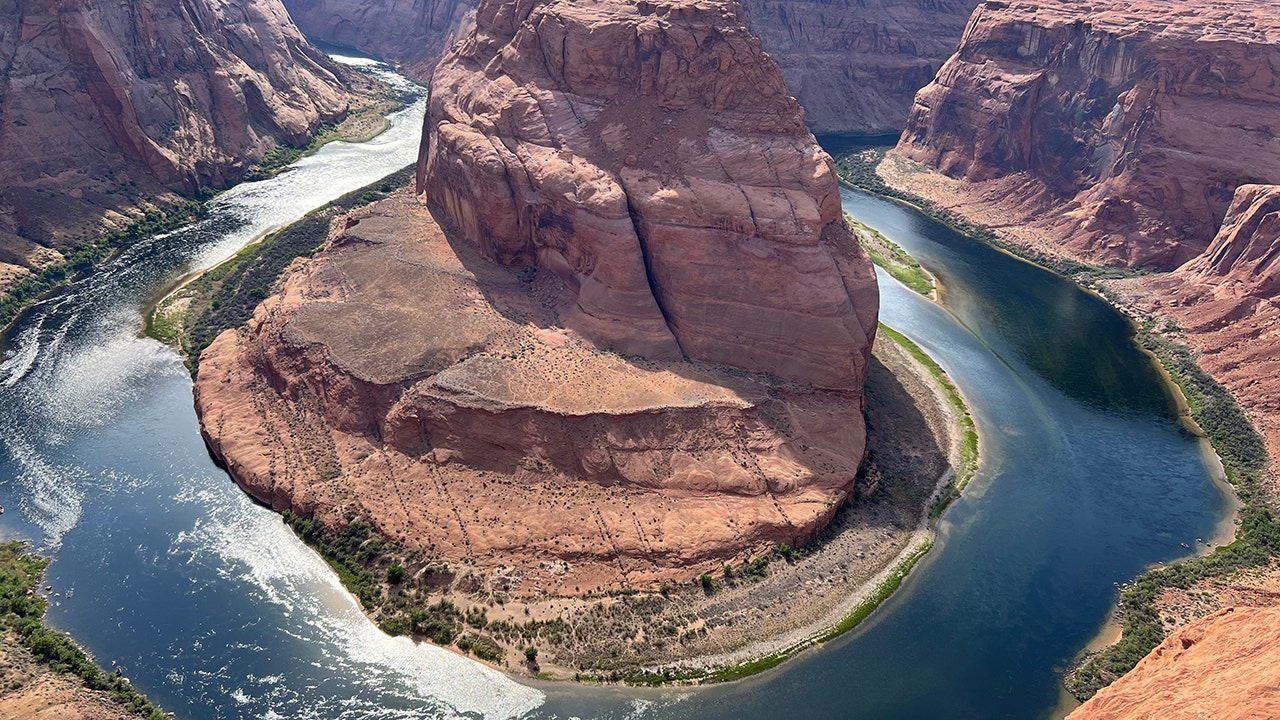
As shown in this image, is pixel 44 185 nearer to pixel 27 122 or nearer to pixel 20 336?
pixel 27 122

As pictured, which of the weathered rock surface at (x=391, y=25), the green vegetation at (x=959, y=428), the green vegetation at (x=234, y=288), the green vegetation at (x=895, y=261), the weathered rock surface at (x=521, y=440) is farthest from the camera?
the weathered rock surface at (x=391, y=25)

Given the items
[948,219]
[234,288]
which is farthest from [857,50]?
[234,288]

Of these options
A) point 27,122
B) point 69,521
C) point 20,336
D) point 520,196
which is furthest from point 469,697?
point 27,122

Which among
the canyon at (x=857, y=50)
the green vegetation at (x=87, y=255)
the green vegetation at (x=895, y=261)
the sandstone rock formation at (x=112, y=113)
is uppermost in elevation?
the canyon at (x=857, y=50)

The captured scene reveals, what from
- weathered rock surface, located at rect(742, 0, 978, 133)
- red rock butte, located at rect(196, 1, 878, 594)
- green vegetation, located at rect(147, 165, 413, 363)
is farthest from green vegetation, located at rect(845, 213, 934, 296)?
green vegetation, located at rect(147, 165, 413, 363)

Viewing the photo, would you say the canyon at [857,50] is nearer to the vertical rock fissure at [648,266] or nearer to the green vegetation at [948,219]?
the green vegetation at [948,219]

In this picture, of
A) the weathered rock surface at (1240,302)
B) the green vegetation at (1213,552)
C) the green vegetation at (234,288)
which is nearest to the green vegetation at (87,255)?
the green vegetation at (234,288)
